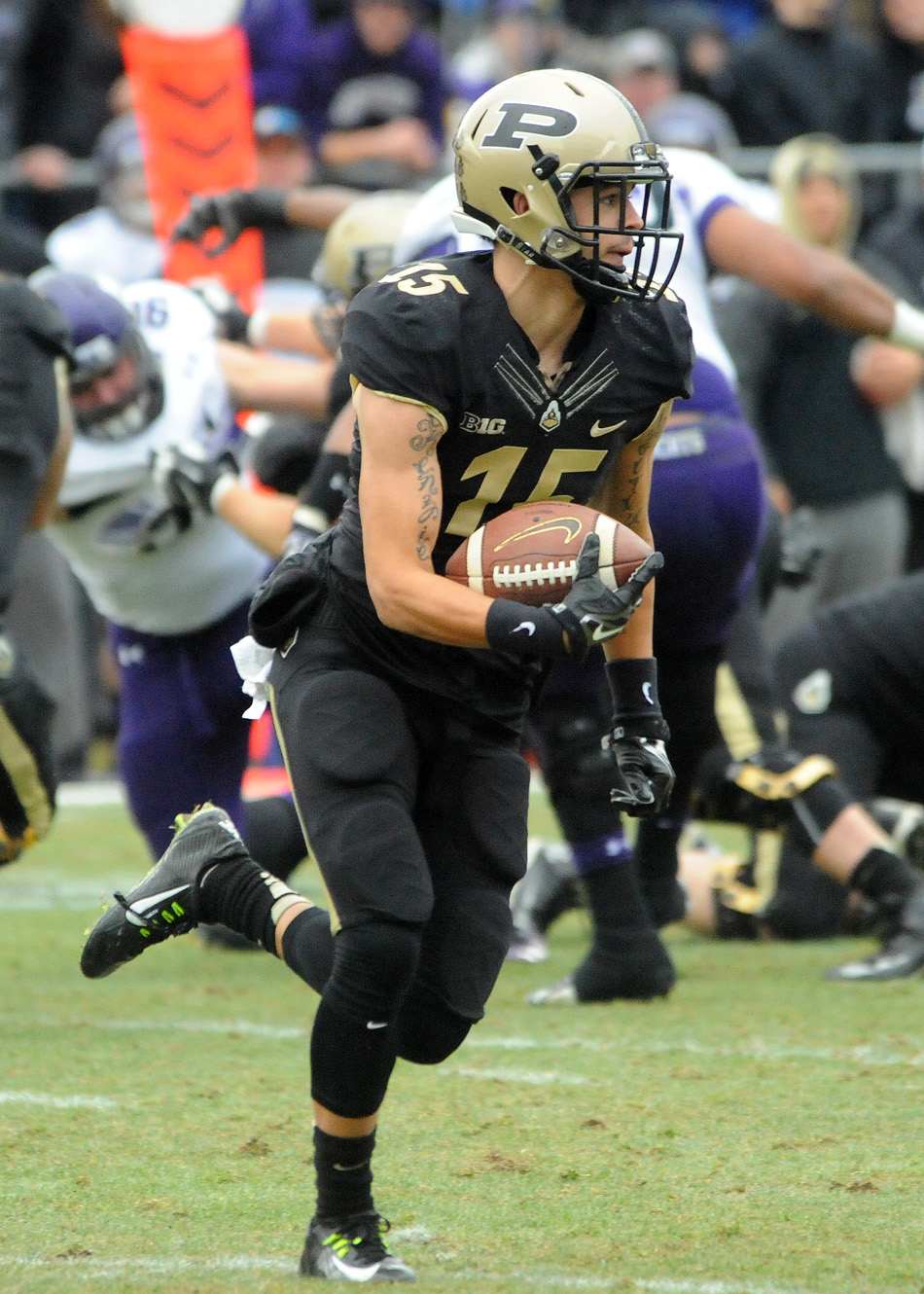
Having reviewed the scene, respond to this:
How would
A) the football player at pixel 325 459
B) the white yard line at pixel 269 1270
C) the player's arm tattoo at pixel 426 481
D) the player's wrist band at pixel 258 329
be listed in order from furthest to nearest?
the player's wrist band at pixel 258 329 < the football player at pixel 325 459 < the player's arm tattoo at pixel 426 481 < the white yard line at pixel 269 1270

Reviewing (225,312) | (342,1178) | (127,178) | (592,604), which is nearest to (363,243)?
(225,312)

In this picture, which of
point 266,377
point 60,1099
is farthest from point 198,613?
point 60,1099

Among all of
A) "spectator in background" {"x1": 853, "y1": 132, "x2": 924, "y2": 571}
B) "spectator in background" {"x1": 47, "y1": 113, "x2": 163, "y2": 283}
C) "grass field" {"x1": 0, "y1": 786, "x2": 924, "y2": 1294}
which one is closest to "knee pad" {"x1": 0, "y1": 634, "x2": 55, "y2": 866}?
"grass field" {"x1": 0, "y1": 786, "x2": 924, "y2": 1294}

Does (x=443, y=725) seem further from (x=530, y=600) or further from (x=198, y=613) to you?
(x=198, y=613)

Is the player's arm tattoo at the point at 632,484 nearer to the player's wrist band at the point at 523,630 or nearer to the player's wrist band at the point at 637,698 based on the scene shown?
the player's wrist band at the point at 637,698

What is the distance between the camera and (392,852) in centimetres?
299

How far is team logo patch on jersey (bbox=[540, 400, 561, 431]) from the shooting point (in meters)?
3.15

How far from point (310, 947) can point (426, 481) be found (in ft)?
2.52

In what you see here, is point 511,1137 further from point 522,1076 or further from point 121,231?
point 121,231

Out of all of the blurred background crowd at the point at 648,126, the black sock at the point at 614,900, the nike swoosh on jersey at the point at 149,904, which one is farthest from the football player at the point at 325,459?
the blurred background crowd at the point at 648,126

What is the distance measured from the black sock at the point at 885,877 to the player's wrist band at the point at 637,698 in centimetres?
182

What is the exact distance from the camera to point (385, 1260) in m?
2.91

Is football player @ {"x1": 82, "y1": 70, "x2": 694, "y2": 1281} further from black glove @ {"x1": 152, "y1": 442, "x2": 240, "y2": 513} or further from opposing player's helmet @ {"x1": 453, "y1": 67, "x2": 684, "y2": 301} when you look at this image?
black glove @ {"x1": 152, "y1": 442, "x2": 240, "y2": 513}

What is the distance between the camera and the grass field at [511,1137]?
2.96 meters
